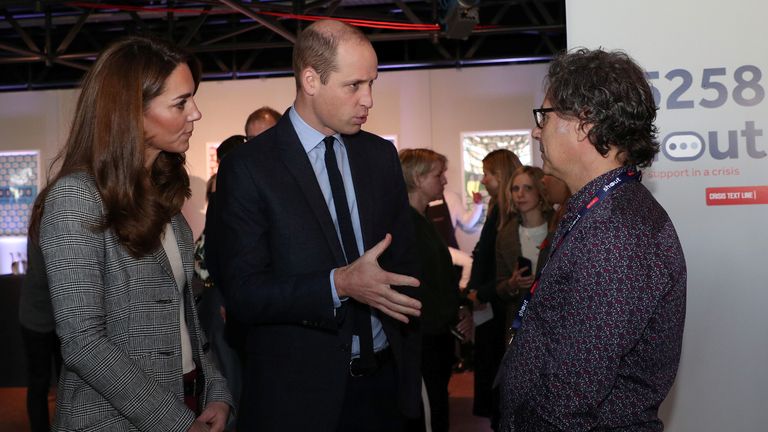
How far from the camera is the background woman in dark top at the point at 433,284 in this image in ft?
12.7

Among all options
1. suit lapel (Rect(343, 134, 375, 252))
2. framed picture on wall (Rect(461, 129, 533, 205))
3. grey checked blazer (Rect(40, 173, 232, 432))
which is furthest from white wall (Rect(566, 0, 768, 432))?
→ framed picture on wall (Rect(461, 129, 533, 205))

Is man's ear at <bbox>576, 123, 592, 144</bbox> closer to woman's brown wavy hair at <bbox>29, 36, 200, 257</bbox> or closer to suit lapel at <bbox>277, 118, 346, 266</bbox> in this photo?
suit lapel at <bbox>277, 118, 346, 266</bbox>

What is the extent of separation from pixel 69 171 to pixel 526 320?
108 cm

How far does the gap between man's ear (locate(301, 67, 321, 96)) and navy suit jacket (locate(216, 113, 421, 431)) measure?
0.17m

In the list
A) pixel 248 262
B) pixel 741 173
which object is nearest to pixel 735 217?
pixel 741 173

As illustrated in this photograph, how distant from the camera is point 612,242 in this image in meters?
1.61

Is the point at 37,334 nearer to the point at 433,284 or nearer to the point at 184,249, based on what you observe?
the point at 433,284

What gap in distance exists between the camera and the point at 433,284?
12.7ft

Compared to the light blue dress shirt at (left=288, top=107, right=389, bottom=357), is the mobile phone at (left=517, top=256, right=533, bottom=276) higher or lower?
lower

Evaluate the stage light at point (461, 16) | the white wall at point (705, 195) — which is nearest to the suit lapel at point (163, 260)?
the white wall at point (705, 195)

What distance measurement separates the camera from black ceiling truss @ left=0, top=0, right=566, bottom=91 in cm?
939

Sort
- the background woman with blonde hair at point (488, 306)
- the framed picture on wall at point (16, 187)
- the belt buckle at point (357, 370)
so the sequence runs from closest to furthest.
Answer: the belt buckle at point (357, 370) → the background woman with blonde hair at point (488, 306) → the framed picture on wall at point (16, 187)

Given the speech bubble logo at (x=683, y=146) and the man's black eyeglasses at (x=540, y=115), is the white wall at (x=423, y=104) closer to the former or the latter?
the speech bubble logo at (x=683, y=146)

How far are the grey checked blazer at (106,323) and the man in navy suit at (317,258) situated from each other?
0.92 ft
